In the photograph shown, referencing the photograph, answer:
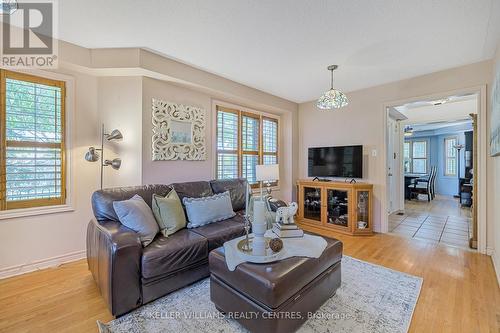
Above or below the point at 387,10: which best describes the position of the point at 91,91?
below

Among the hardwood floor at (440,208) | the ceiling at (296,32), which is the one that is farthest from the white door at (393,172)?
the ceiling at (296,32)

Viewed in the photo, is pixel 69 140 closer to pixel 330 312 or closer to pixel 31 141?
pixel 31 141

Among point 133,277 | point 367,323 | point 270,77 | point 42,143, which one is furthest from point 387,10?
point 42,143

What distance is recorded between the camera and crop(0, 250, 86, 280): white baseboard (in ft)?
7.70

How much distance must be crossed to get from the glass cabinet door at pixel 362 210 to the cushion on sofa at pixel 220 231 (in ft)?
7.22

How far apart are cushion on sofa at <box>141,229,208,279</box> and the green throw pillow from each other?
81 millimetres

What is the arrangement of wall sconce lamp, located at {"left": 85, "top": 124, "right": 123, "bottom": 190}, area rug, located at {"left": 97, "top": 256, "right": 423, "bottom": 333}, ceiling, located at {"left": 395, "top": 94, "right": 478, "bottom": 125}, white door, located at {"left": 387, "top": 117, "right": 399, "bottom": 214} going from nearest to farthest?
area rug, located at {"left": 97, "top": 256, "right": 423, "bottom": 333} < wall sconce lamp, located at {"left": 85, "top": 124, "right": 123, "bottom": 190} < ceiling, located at {"left": 395, "top": 94, "right": 478, "bottom": 125} < white door, located at {"left": 387, "top": 117, "right": 399, "bottom": 214}

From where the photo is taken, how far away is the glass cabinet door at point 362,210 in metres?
3.76

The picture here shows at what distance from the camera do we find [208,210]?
2.66m

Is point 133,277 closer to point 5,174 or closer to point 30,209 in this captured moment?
point 30,209

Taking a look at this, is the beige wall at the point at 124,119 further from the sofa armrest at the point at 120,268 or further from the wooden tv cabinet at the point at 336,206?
the wooden tv cabinet at the point at 336,206

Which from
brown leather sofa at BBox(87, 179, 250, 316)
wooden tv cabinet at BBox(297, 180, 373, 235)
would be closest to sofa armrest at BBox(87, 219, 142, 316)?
brown leather sofa at BBox(87, 179, 250, 316)

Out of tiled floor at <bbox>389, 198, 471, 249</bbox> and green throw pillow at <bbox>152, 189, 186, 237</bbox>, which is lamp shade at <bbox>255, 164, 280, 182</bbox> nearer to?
green throw pillow at <bbox>152, 189, 186, 237</bbox>

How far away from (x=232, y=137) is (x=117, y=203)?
7.85ft
